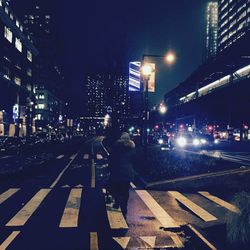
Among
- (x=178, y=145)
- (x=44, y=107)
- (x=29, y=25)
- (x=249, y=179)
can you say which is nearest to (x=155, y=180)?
(x=249, y=179)

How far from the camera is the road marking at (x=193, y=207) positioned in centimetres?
913

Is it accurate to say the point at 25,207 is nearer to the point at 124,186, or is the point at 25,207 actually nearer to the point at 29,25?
the point at 124,186

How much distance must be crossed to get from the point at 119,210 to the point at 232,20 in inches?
6550

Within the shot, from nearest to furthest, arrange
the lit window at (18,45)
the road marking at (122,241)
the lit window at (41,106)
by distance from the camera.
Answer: the road marking at (122,241), the lit window at (18,45), the lit window at (41,106)

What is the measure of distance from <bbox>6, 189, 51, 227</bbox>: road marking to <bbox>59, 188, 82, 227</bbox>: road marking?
86cm

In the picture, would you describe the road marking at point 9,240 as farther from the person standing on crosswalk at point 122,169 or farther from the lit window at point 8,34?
the lit window at point 8,34

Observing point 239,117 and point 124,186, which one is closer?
point 124,186

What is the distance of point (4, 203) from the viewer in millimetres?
10914

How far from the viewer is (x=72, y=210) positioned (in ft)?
32.2

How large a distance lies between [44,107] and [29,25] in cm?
5744

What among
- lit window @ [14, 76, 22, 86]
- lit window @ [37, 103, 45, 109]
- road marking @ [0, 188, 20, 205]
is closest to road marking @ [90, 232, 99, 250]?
road marking @ [0, 188, 20, 205]

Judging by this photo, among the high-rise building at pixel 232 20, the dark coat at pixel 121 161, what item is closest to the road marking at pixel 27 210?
the dark coat at pixel 121 161

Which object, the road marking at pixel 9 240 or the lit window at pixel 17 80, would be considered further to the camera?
the lit window at pixel 17 80

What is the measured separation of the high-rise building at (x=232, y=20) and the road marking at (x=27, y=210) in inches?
5426
